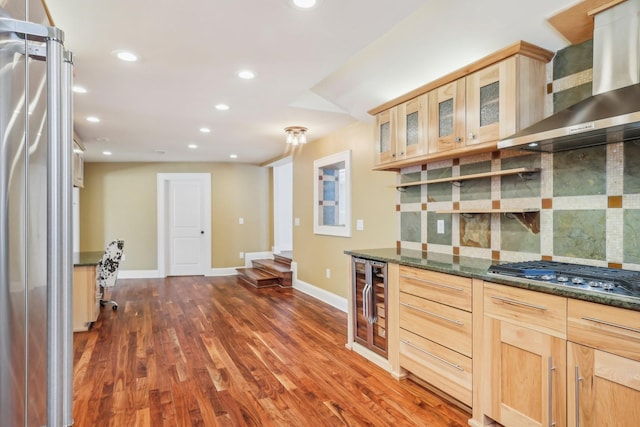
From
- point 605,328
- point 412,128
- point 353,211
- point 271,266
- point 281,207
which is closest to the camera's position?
point 605,328

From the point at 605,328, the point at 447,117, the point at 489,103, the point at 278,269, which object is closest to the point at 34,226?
the point at 605,328

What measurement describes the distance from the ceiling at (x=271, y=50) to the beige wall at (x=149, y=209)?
324cm

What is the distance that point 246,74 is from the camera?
113 inches

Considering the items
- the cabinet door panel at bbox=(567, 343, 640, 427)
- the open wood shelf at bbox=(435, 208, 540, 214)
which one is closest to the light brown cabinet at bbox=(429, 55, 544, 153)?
the open wood shelf at bbox=(435, 208, 540, 214)

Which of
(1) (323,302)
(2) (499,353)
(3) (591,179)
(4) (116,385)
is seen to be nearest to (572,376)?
(2) (499,353)

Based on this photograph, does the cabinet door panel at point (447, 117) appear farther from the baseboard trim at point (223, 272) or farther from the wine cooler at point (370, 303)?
the baseboard trim at point (223, 272)

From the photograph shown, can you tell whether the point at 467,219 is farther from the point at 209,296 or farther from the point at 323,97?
the point at 209,296

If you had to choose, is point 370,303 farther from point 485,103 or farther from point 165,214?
point 165,214

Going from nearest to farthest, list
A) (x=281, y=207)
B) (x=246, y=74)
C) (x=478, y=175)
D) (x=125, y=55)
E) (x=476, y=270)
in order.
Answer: (x=476, y=270), (x=125, y=55), (x=478, y=175), (x=246, y=74), (x=281, y=207)

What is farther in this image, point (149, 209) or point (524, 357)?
point (149, 209)

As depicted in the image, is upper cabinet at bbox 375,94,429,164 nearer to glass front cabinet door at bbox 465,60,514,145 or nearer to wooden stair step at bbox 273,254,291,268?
glass front cabinet door at bbox 465,60,514,145

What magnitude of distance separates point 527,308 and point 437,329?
708 millimetres

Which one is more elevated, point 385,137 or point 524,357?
point 385,137

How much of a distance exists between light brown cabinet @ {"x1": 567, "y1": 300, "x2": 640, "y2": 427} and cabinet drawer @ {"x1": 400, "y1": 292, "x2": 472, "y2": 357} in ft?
1.97
